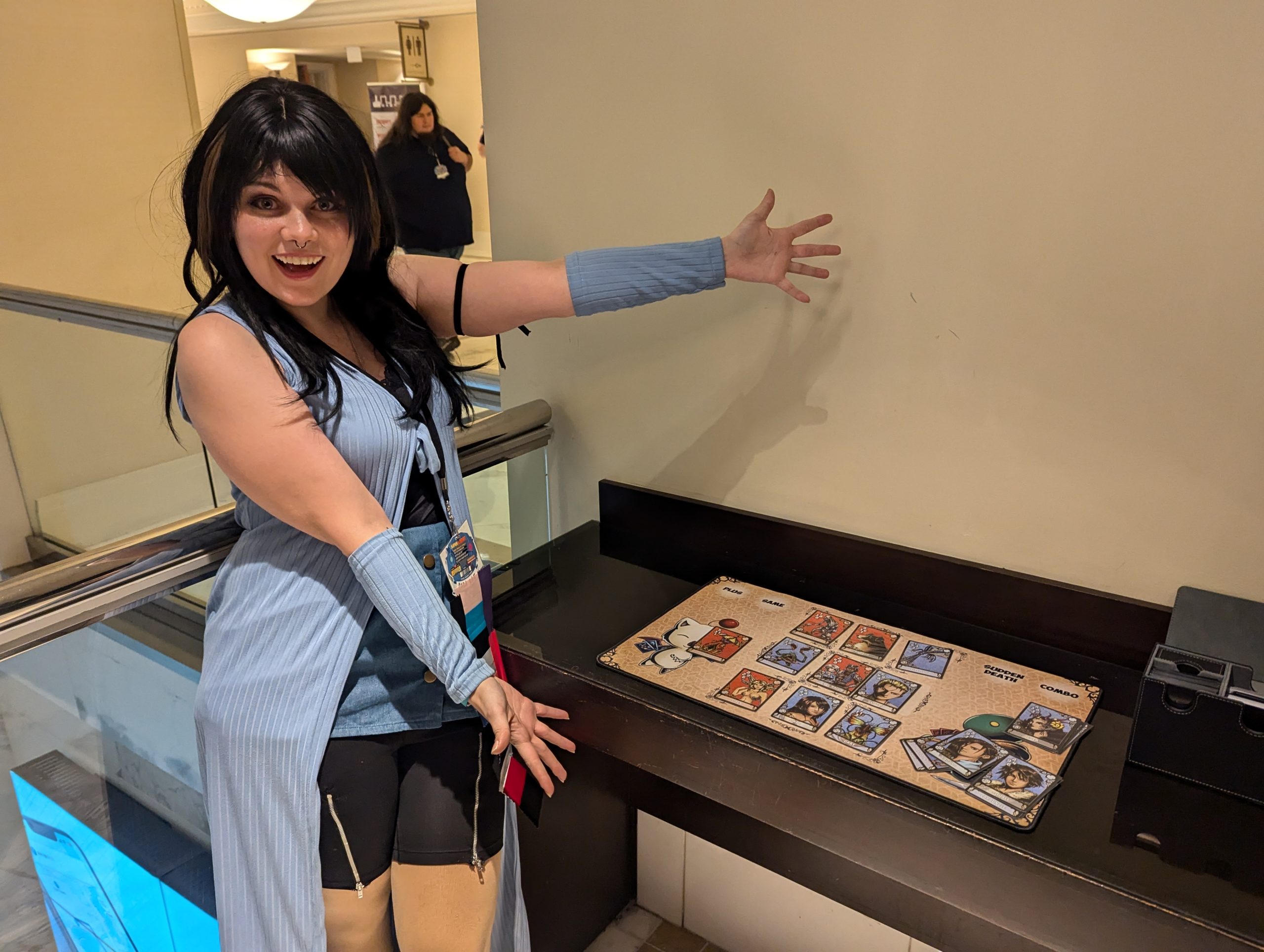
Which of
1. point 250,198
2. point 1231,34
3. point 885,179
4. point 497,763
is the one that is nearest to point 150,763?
point 497,763

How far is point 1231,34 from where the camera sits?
938 millimetres

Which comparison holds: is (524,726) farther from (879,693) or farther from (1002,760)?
(1002,760)

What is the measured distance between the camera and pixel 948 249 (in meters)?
1.15

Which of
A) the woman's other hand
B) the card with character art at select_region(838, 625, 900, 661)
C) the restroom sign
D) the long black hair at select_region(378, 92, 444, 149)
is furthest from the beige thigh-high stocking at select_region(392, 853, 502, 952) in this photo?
the restroom sign

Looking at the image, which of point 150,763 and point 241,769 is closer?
point 241,769

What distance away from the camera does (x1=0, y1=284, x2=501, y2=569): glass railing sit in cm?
295

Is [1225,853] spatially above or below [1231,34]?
below

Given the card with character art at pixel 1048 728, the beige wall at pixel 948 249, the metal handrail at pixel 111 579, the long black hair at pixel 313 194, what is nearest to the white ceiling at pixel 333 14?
the beige wall at pixel 948 249

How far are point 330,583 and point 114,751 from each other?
0.55 metres

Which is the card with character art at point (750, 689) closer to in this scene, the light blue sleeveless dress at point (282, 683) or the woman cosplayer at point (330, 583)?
the woman cosplayer at point (330, 583)

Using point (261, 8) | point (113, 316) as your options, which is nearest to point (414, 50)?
point (261, 8)

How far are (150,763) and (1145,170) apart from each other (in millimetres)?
1535

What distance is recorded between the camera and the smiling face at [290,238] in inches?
36.5

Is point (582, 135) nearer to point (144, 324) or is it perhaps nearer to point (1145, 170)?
point (1145, 170)
